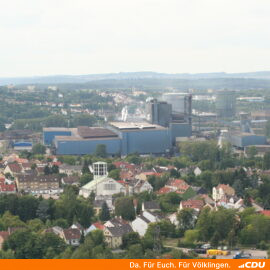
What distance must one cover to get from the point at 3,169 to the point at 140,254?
43.7 ft

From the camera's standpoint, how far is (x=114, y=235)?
616 inches

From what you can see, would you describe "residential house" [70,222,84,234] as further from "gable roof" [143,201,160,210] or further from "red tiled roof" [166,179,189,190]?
"red tiled roof" [166,179,189,190]

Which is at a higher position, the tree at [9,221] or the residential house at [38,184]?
the tree at [9,221]

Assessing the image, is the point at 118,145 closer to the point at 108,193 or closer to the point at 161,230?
the point at 108,193

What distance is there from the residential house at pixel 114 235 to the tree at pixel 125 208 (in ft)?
7.23

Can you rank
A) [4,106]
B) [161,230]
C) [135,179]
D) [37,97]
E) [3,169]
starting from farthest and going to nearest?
[37,97] → [4,106] → [3,169] → [135,179] → [161,230]

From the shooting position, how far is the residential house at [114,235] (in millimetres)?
15508

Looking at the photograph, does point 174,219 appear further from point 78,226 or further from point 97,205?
point 97,205

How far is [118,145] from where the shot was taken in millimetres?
33625

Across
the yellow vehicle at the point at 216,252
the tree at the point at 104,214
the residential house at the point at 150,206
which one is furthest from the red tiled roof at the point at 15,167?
the yellow vehicle at the point at 216,252

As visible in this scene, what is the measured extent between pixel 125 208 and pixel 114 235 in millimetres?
2868
